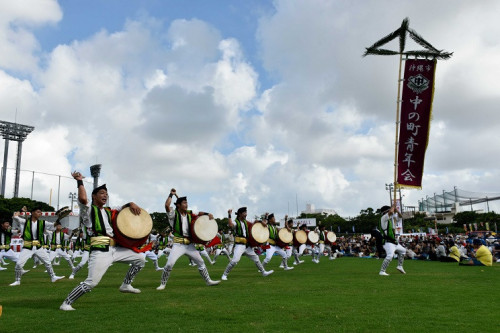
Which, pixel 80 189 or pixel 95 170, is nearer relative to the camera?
pixel 80 189

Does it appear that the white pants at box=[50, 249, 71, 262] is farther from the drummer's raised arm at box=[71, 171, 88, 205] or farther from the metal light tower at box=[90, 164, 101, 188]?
the metal light tower at box=[90, 164, 101, 188]

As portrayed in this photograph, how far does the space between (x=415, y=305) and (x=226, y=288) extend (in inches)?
168

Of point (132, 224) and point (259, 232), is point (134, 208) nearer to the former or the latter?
point (132, 224)

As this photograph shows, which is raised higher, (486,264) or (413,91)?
(413,91)

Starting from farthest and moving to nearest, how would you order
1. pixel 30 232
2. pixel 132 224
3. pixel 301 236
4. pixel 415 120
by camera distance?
pixel 301 236 → pixel 415 120 → pixel 30 232 → pixel 132 224

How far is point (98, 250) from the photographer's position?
279 inches

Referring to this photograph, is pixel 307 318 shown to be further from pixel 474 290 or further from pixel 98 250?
pixel 474 290

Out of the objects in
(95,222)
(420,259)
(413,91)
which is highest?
(413,91)

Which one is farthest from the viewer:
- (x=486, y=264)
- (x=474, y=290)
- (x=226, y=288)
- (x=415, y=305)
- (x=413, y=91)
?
(x=413, y=91)

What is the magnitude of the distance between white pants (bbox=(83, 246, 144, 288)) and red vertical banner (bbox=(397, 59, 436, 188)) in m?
15.0

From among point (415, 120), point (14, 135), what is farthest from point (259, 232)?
point (14, 135)

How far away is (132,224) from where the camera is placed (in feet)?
25.1

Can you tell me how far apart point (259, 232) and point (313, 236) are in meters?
9.82

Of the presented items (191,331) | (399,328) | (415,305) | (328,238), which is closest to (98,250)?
(191,331)
